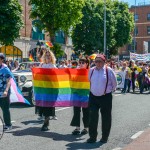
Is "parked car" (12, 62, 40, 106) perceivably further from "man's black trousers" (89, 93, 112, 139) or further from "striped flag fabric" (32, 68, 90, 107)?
"man's black trousers" (89, 93, 112, 139)

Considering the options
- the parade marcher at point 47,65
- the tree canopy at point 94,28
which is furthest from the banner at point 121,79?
the tree canopy at point 94,28

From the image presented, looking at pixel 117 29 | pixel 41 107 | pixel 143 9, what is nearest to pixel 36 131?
pixel 41 107

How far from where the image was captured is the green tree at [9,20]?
27.2 m

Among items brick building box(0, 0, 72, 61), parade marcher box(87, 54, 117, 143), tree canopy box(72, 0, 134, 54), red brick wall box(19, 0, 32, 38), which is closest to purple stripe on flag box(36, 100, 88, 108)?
parade marcher box(87, 54, 117, 143)

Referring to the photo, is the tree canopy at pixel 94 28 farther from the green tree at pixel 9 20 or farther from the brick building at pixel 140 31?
the brick building at pixel 140 31

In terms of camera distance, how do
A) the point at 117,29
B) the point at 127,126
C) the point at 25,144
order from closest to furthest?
the point at 25,144 < the point at 127,126 < the point at 117,29

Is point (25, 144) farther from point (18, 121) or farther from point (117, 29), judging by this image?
point (117, 29)

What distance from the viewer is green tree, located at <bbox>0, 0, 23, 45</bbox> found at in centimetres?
2722

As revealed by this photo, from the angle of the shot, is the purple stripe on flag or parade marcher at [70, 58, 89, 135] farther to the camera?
the purple stripe on flag

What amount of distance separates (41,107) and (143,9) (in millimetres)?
87665

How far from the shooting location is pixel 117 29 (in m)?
62.8

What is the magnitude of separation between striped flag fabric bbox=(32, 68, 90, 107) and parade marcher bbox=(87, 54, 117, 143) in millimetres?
1184

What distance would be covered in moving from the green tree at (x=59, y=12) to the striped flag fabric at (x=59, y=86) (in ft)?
87.1

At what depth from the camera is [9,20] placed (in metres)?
27.5
